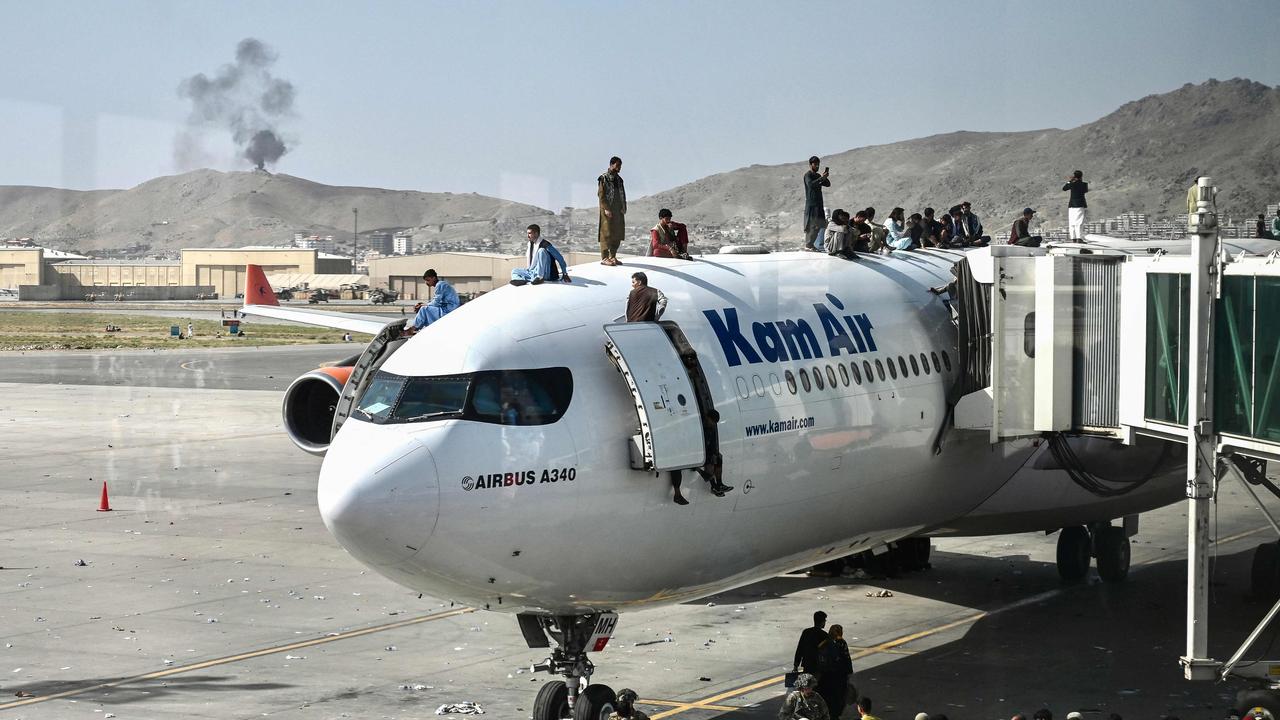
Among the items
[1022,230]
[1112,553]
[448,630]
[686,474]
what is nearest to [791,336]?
[686,474]

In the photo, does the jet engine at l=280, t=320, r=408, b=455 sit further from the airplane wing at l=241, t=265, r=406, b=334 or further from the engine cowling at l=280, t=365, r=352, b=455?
the airplane wing at l=241, t=265, r=406, b=334

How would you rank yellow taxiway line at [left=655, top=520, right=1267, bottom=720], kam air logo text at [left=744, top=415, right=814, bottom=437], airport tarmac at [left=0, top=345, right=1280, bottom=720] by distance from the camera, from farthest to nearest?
airport tarmac at [left=0, top=345, right=1280, bottom=720]
yellow taxiway line at [left=655, top=520, right=1267, bottom=720]
kam air logo text at [left=744, top=415, right=814, bottom=437]

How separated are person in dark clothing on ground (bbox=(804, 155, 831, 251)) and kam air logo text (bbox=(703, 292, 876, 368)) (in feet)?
8.86

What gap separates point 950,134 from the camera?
2920 cm

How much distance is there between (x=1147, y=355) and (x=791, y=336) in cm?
405

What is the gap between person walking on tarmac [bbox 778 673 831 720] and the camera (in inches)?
589

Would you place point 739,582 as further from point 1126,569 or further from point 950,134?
point 950,134

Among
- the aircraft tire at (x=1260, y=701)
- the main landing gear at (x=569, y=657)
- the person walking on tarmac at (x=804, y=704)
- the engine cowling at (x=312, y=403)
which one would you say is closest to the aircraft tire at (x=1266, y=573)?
the aircraft tire at (x=1260, y=701)

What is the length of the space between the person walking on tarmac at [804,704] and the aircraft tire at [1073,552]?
11.8m

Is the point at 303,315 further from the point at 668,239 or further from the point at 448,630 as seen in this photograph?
the point at 668,239

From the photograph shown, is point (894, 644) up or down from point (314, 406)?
down

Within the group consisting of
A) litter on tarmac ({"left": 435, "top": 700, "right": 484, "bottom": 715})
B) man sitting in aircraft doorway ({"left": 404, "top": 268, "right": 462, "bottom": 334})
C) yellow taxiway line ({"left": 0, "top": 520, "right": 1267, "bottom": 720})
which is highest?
man sitting in aircraft doorway ({"left": 404, "top": 268, "right": 462, "bottom": 334})

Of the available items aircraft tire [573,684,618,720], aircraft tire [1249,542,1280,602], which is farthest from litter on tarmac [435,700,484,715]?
aircraft tire [1249,542,1280,602]

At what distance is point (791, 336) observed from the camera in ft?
57.7
